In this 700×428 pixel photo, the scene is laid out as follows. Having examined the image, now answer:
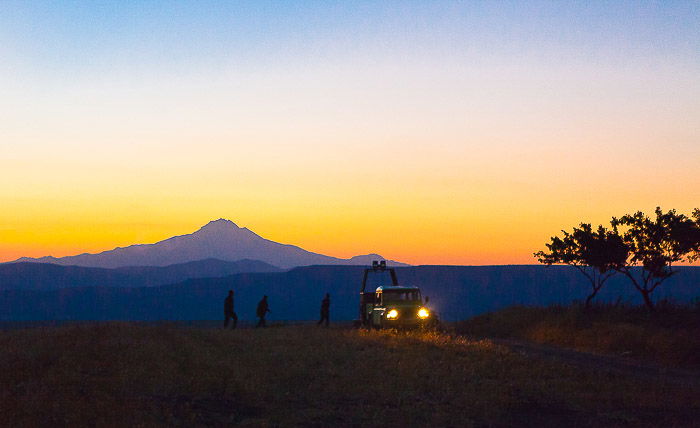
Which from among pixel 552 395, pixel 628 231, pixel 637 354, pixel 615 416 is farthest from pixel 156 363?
pixel 628 231

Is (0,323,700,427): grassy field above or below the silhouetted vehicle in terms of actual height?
below

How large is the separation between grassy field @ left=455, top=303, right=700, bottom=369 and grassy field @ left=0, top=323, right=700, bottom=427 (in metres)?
6.43

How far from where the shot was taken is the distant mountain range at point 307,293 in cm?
14000

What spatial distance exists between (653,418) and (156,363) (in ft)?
37.3

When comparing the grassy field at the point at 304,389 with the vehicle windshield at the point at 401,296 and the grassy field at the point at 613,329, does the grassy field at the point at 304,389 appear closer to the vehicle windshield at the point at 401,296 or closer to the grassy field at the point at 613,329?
the grassy field at the point at 613,329

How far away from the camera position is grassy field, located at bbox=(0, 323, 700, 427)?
41.4 ft

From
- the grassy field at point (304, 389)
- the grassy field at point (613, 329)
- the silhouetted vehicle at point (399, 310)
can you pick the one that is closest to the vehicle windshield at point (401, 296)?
the silhouetted vehicle at point (399, 310)

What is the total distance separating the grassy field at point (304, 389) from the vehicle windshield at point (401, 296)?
9485 mm

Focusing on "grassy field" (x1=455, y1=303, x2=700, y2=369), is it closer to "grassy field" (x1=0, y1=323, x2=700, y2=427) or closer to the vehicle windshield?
the vehicle windshield

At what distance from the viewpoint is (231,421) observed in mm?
12367

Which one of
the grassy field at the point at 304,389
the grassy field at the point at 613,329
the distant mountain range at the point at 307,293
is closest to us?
the grassy field at the point at 304,389

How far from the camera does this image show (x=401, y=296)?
32.6 metres

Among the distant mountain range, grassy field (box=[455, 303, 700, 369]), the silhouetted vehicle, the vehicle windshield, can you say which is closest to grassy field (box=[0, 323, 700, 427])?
grassy field (box=[455, 303, 700, 369])

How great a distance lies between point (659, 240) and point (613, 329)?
666 cm
